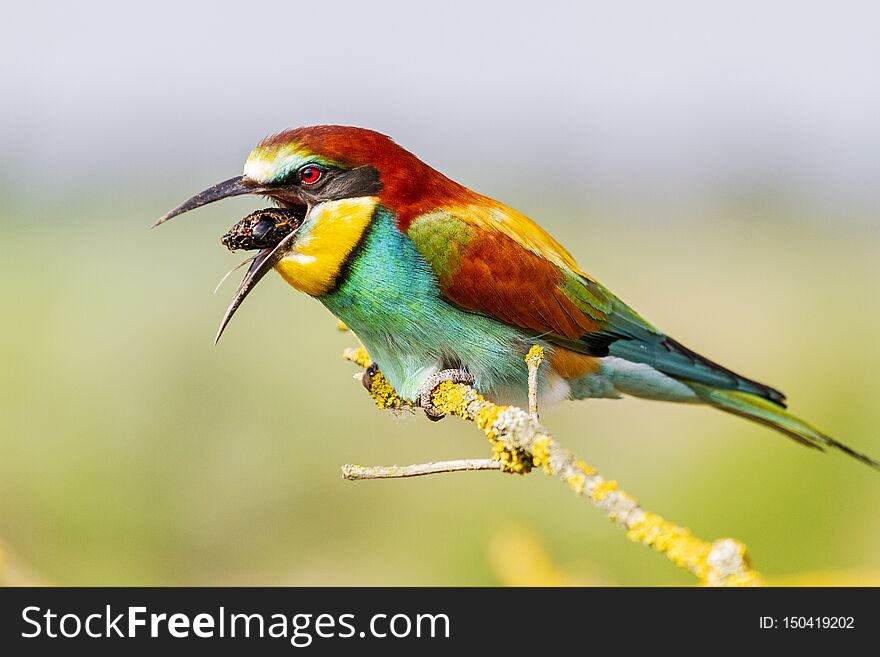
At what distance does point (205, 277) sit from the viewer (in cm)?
489

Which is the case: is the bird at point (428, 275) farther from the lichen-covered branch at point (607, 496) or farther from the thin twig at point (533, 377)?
the thin twig at point (533, 377)

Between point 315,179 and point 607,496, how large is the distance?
899mm

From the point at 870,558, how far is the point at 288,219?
2.76 m

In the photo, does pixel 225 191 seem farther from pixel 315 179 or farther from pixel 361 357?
pixel 361 357

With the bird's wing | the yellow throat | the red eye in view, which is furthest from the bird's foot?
the red eye

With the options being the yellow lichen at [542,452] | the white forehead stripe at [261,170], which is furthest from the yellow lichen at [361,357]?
the yellow lichen at [542,452]

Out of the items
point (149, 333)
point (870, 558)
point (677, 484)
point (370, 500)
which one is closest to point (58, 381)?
point (149, 333)

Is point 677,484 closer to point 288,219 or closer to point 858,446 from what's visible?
point 858,446

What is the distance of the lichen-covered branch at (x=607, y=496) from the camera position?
75cm

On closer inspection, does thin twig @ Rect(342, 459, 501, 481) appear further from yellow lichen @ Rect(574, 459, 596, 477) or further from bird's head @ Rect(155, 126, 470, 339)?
bird's head @ Rect(155, 126, 470, 339)

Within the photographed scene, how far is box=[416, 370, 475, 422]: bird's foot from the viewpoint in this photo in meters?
1.64

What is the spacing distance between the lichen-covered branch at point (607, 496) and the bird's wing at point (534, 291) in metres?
0.38

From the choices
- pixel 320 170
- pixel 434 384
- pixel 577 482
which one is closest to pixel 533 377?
pixel 577 482

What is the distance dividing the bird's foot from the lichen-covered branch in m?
0.31
